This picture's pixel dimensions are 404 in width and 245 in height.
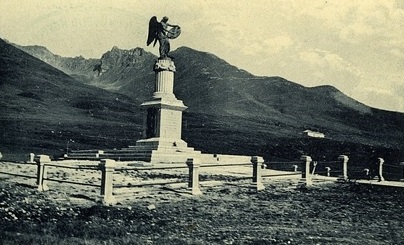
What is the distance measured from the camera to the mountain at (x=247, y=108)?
54438 mm

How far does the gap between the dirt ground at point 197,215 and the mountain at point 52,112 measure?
26.7 meters

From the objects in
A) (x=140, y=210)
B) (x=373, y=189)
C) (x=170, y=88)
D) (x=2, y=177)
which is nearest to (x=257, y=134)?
(x=170, y=88)

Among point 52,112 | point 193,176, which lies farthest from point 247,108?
point 193,176

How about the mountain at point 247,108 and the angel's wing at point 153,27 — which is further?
the mountain at point 247,108

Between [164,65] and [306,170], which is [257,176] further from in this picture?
[164,65]

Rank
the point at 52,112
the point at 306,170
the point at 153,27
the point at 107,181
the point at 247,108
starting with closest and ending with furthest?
the point at 107,181, the point at 306,170, the point at 153,27, the point at 52,112, the point at 247,108

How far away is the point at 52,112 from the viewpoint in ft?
183

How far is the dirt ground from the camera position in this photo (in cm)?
916

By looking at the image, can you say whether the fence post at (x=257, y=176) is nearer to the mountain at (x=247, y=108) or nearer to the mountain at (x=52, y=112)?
the mountain at (x=52, y=112)

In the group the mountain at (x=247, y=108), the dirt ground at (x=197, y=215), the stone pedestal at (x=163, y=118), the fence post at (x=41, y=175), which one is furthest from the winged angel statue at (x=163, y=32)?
the mountain at (x=247, y=108)

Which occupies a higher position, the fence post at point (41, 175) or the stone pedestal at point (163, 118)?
the stone pedestal at point (163, 118)

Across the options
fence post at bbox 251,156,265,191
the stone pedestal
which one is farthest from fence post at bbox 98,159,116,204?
the stone pedestal

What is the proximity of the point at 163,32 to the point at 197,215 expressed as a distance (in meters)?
18.2

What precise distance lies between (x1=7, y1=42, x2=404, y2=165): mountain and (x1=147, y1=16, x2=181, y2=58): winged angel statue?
20878mm
